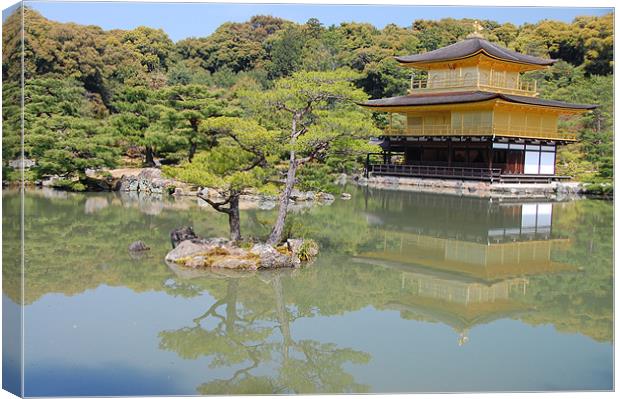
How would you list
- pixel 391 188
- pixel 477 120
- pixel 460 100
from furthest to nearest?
pixel 477 120 < pixel 391 188 < pixel 460 100

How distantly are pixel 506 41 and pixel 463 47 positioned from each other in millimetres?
11091

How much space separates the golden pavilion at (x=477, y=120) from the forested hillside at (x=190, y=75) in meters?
1.51

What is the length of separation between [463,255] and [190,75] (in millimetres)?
24174

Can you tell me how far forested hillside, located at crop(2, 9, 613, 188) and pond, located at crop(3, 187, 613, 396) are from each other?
1.47m

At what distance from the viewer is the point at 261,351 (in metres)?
4.73

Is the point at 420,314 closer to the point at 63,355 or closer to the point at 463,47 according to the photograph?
the point at 63,355

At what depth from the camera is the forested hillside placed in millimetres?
16688

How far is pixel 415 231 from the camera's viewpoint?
35.8ft

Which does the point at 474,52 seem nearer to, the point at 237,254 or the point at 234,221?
the point at 234,221

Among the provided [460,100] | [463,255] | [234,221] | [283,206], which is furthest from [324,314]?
[460,100]

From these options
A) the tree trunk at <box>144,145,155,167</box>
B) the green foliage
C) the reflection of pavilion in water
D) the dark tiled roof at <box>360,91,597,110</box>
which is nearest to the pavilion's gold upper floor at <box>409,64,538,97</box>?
the dark tiled roof at <box>360,91,597,110</box>

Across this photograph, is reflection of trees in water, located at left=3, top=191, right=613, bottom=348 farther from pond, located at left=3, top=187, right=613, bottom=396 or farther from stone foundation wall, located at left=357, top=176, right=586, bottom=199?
stone foundation wall, located at left=357, top=176, right=586, bottom=199

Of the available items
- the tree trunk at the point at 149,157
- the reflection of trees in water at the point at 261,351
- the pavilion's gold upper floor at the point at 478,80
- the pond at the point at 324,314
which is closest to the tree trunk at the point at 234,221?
the pond at the point at 324,314

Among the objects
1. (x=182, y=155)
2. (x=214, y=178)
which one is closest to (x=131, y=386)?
(x=214, y=178)
